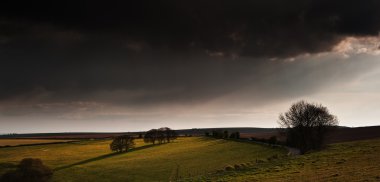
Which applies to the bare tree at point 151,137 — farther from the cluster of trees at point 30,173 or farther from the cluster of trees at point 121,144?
the cluster of trees at point 30,173

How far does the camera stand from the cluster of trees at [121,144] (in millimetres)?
129250

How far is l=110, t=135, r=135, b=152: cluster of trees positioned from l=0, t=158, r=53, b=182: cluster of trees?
44.8m

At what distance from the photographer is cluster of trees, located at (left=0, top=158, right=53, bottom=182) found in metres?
80.3

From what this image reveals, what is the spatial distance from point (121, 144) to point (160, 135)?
113 feet

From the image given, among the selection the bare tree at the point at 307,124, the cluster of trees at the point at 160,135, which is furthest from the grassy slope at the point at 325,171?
the cluster of trees at the point at 160,135

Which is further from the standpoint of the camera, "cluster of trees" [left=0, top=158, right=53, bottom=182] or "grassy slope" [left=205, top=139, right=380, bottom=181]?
"cluster of trees" [left=0, top=158, right=53, bottom=182]

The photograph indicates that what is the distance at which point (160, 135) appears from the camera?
532ft

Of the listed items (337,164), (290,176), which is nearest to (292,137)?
(337,164)

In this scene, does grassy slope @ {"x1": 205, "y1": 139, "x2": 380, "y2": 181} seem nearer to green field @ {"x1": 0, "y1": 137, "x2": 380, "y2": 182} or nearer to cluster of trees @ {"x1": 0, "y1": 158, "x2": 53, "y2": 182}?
green field @ {"x1": 0, "y1": 137, "x2": 380, "y2": 182}

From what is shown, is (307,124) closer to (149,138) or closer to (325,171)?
(325,171)

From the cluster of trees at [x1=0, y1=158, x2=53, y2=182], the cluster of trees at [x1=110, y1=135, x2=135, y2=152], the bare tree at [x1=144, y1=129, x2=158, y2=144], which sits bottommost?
the cluster of trees at [x1=0, y1=158, x2=53, y2=182]

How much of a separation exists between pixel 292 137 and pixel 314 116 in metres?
6.80

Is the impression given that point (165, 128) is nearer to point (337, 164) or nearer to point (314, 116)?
point (314, 116)

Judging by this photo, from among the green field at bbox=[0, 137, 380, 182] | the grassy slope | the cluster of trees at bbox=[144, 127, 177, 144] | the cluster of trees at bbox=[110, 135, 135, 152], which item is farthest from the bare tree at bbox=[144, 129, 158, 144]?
the grassy slope
